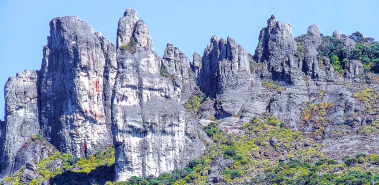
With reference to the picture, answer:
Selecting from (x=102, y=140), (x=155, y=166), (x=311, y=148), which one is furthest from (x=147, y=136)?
(x=311, y=148)

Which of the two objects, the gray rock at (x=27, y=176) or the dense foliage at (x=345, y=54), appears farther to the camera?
the dense foliage at (x=345, y=54)

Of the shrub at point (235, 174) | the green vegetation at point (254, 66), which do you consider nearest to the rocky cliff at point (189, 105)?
the green vegetation at point (254, 66)

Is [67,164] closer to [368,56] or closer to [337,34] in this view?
[368,56]

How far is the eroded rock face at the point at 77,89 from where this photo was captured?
4082 inches

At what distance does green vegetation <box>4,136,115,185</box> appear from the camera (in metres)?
100

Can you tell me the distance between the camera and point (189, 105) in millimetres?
113938

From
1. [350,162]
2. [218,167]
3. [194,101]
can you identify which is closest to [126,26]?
[194,101]

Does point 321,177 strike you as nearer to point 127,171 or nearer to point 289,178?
point 289,178

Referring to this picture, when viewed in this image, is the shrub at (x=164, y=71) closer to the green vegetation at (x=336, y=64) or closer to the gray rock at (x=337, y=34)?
the green vegetation at (x=336, y=64)

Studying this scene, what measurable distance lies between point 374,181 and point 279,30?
3519 centimetres

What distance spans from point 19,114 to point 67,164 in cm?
946

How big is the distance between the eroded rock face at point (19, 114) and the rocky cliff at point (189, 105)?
0.36 ft

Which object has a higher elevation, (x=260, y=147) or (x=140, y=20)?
(x=140, y=20)

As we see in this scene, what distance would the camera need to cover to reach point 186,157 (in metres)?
98.2
